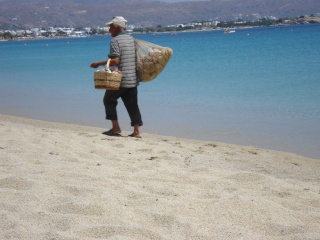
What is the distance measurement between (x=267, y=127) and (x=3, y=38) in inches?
5479

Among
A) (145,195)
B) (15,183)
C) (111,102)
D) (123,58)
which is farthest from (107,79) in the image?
(145,195)

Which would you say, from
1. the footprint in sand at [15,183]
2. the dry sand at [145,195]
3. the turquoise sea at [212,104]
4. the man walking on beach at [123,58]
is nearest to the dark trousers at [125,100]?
the man walking on beach at [123,58]

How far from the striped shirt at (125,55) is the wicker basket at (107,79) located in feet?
0.40

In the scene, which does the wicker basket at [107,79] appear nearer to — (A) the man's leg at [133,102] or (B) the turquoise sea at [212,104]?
(A) the man's leg at [133,102]

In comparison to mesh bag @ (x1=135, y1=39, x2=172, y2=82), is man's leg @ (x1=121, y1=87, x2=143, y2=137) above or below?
below

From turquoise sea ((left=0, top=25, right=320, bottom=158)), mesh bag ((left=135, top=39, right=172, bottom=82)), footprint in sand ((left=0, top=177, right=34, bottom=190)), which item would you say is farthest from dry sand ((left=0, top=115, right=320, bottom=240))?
turquoise sea ((left=0, top=25, right=320, bottom=158))

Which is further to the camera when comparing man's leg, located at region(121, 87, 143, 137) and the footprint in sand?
man's leg, located at region(121, 87, 143, 137)

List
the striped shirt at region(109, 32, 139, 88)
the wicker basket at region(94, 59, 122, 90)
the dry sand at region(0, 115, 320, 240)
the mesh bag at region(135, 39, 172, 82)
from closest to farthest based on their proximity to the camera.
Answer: the dry sand at region(0, 115, 320, 240) → the wicker basket at region(94, 59, 122, 90) → the striped shirt at region(109, 32, 139, 88) → the mesh bag at region(135, 39, 172, 82)

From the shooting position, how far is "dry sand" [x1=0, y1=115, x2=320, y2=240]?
3.68 m

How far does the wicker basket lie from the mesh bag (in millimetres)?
369

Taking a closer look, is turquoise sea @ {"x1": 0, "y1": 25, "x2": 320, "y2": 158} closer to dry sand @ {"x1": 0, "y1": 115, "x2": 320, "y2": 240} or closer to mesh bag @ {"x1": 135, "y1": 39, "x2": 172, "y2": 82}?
mesh bag @ {"x1": 135, "y1": 39, "x2": 172, "y2": 82}

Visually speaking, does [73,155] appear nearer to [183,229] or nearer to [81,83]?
[183,229]

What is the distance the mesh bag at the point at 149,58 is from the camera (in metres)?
7.36

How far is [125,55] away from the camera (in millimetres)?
7242
